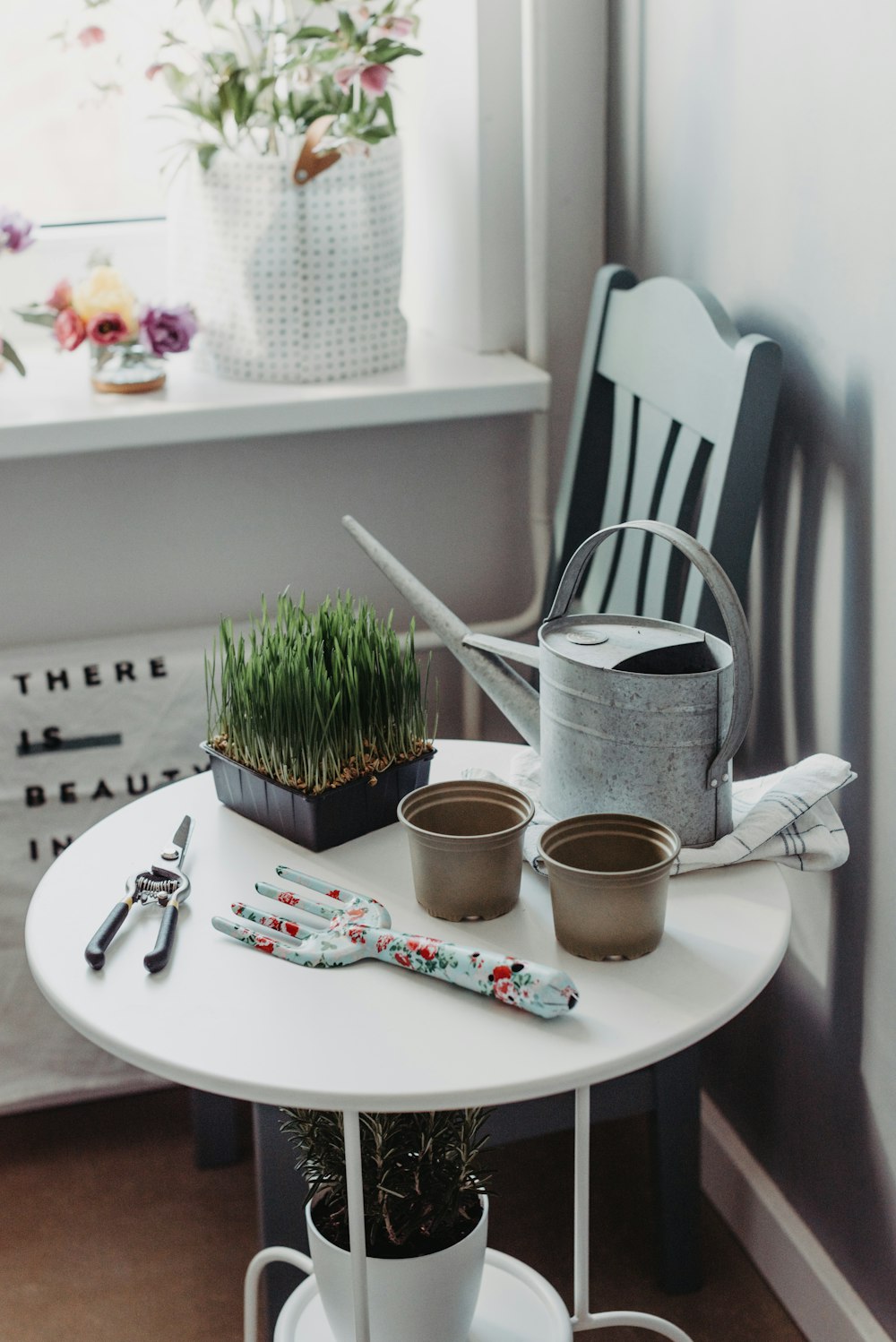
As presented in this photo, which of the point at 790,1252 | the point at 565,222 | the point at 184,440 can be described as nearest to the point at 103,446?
the point at 184,440

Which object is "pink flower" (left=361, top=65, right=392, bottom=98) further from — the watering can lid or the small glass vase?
the watering can lid

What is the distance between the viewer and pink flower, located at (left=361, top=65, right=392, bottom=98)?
4.73 ft

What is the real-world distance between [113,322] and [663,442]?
65cm

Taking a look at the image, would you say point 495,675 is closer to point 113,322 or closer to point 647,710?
point 647,710

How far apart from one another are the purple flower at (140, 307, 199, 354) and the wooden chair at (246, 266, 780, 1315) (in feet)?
1.47

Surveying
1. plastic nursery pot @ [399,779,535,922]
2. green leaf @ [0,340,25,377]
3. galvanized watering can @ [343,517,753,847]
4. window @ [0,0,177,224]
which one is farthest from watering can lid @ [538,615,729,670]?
window @ [0,0,177,224]

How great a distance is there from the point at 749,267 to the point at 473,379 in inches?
15.2

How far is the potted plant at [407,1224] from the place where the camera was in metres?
0.94

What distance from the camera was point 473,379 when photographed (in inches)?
61.6

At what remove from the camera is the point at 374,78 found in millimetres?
1442

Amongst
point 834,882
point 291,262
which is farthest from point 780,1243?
point 291,262

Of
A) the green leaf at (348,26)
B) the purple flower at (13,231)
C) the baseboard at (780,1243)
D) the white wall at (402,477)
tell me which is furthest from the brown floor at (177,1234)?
the green leaf at (348,26)

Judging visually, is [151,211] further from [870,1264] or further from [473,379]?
[870,1264]

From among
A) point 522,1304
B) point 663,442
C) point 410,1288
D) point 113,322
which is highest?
point 113,322
